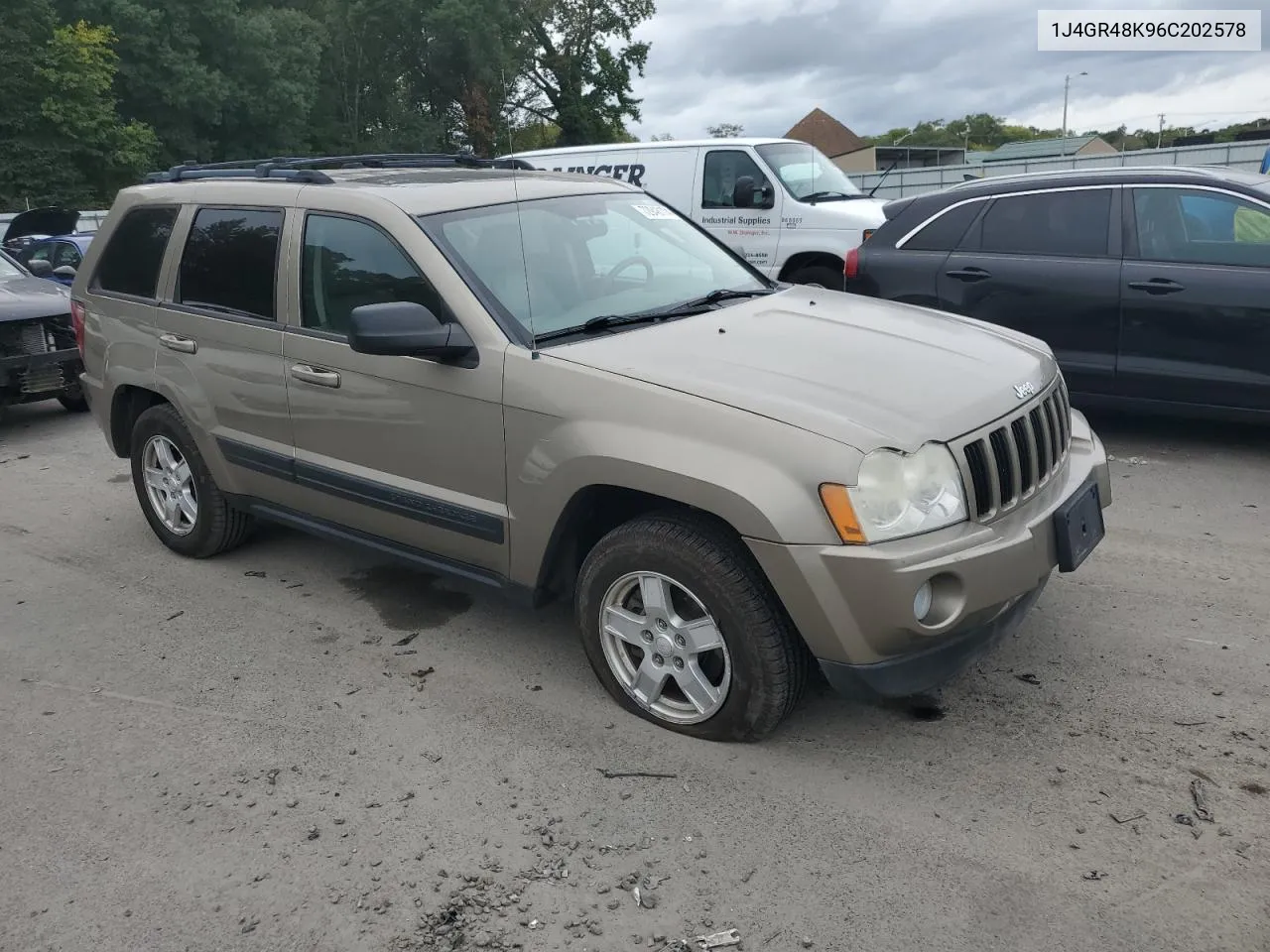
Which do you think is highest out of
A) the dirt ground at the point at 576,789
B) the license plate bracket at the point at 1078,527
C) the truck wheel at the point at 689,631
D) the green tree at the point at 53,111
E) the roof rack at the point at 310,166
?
the green tree at the point at 53,111

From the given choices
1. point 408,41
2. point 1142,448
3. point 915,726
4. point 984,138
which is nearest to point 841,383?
point 915,726

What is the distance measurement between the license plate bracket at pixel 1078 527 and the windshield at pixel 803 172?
773 cm

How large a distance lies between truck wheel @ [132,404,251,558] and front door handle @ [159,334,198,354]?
0.34m

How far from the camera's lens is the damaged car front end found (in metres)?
8.36

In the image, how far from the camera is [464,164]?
5.29 m

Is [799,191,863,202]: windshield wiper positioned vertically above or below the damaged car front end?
above

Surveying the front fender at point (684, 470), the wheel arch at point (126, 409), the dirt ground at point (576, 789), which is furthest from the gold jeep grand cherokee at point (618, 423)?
the dirt ground at point (576, 789)

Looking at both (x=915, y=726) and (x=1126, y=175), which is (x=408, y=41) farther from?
(x=915, y=726)

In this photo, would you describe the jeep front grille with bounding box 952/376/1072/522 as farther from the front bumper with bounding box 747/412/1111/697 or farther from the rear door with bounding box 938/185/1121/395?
the rear door with bounding box 938/185/1121/395

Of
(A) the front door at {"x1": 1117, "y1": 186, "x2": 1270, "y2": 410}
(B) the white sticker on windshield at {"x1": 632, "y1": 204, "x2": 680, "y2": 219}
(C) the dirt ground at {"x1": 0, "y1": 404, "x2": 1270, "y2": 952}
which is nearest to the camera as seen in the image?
(C) the dirt ground at {"x1": 0, "y1": 404, "x2": 1270, "y2": 952}

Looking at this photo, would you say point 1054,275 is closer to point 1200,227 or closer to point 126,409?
point 1200,227

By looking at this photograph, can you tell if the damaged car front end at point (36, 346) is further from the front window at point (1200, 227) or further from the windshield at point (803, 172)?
the front window at point (1200, 227)

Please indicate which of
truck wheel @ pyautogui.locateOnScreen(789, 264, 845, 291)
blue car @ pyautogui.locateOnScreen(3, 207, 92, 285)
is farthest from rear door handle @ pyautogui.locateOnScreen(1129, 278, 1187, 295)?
blue car @ pyautogui.locateOnScreen(3, 207, 92, 285)

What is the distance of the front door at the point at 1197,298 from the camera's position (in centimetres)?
595
